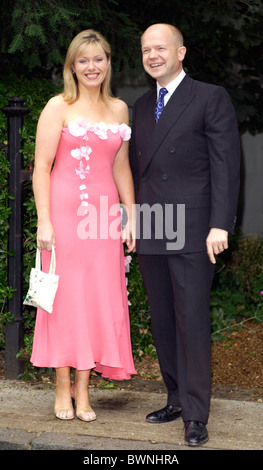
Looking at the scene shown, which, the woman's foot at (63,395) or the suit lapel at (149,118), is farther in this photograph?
the woman's foot at (63,395)

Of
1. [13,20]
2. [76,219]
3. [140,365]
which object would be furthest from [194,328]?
[13,20]

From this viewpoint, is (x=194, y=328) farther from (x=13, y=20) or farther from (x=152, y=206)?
(x=13, y=20)

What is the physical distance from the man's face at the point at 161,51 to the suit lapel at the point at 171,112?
112 millimetres

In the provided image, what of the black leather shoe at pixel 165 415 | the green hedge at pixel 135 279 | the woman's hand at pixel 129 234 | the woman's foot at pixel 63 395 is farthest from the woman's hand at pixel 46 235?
the black leather shoe at pixel 165 415

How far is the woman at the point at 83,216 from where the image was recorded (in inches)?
183

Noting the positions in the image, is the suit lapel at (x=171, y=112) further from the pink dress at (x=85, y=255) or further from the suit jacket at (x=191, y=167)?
the pink dress at (x=85, y=255)

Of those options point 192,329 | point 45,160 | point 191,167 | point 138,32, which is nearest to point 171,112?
point 191,167

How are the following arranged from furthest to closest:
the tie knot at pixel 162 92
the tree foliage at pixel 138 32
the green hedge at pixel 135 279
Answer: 1. the tree foliage at pixel 138 32
2. the green hedge at pixel 135 279
3. the tie knot at pixel 162 92

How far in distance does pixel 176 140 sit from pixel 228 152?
0.98ft

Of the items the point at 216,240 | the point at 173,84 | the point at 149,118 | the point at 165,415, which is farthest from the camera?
the point at 165,415

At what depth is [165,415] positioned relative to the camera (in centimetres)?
483

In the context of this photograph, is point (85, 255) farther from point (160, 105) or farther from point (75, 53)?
point (75, 53)

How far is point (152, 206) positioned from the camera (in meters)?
4.64

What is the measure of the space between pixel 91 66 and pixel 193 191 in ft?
3.04
